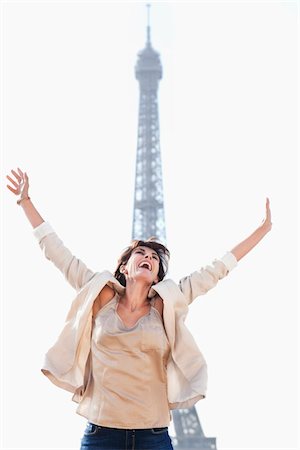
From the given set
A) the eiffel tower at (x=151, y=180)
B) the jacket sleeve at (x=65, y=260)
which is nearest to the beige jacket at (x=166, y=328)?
the jacket sleeve at (x=65, y=260)

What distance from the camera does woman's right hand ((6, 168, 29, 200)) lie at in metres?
4.96

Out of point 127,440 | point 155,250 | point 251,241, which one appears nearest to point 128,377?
point 127,440

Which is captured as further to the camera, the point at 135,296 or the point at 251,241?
the point at 251,241

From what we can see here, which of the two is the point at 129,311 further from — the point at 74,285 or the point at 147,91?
the point at 147,91

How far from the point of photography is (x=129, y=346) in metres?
4.45

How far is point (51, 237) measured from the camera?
15.9 ft

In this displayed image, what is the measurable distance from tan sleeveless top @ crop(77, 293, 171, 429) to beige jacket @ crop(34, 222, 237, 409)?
51mm

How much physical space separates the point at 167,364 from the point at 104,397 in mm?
352

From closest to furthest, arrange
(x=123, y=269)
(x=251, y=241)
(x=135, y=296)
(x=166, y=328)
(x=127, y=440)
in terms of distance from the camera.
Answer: (x=127, y=440)
(x=166, y=328)
(x=135, y=296)
(x=123, y=269)
(x=251, y=241)

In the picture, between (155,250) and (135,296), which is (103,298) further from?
(155,250)

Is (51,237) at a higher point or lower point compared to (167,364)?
higher

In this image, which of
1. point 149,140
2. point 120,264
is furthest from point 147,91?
point 120,264

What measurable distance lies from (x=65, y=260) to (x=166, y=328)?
2.08 ft

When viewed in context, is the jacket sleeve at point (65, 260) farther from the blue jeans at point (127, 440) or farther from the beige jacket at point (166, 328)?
the blue jeans at point (127, 440)
